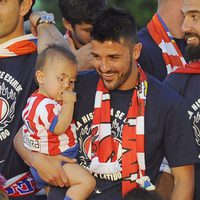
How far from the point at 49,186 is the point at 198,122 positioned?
1.16 meters

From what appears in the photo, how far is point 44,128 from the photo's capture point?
7.38m

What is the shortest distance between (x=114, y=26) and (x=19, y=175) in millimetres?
1357

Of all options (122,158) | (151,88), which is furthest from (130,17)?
(122,158)

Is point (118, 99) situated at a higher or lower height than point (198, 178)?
higher

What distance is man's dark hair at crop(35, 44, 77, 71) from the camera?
24.6 ft

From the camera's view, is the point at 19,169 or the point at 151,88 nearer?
the point at 151,88

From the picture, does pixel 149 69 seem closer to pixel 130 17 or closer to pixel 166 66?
pixel 166 66

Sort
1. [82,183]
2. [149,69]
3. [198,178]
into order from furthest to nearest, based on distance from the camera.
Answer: [149,69] → [198,178] → [82,183]

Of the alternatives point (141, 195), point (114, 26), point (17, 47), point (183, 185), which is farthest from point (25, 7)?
point (141, 195)

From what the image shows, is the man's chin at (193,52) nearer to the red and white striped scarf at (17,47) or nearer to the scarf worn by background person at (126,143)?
the scarf worn by background person at (126,143)

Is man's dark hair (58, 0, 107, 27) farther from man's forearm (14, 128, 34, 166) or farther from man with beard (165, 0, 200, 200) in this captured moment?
man's forearm (14, 128, 34, 166)

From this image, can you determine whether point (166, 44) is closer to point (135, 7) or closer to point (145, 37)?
point (145, 37)

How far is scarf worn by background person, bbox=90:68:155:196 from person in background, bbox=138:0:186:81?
113 cm

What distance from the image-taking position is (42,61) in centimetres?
753
